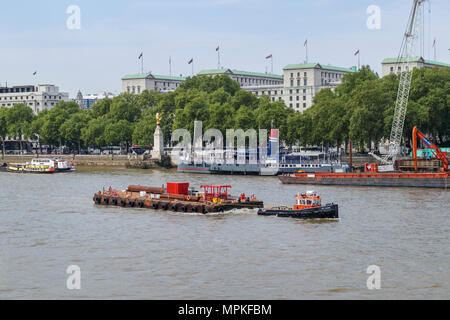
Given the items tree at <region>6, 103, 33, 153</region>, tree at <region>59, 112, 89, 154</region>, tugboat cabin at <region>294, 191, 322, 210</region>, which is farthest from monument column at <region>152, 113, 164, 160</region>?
tugboat cabin at <region>294, 191, 322, 210</region>

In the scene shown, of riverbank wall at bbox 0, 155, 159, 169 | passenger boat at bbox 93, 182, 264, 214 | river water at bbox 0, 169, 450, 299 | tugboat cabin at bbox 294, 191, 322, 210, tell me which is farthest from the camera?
riverbank wall at bbox 0, 155, 159, 169

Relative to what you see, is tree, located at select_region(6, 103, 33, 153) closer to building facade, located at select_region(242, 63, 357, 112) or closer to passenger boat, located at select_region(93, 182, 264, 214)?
building facade, located at select_region(242, 63, 357, 112)

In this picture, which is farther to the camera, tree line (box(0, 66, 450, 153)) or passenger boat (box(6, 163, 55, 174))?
passenger boat (box(6, 163, 55, 174))

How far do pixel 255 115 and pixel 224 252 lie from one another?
313ft

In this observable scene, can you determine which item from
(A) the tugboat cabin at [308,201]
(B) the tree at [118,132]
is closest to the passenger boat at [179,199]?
(A) the tugboat cabin at [308,201]

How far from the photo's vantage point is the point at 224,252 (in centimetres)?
4075

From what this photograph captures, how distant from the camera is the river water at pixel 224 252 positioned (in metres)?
32.8

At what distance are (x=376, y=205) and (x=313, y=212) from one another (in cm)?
1121

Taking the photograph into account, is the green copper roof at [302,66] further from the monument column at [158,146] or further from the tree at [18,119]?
the tree at [18,119]

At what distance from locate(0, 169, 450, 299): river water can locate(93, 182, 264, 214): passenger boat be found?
117 cm

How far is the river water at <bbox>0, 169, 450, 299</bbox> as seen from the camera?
3283 cm

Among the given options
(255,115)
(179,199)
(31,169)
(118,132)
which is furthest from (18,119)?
(179,199)

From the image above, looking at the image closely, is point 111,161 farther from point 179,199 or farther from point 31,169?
point 179,199
